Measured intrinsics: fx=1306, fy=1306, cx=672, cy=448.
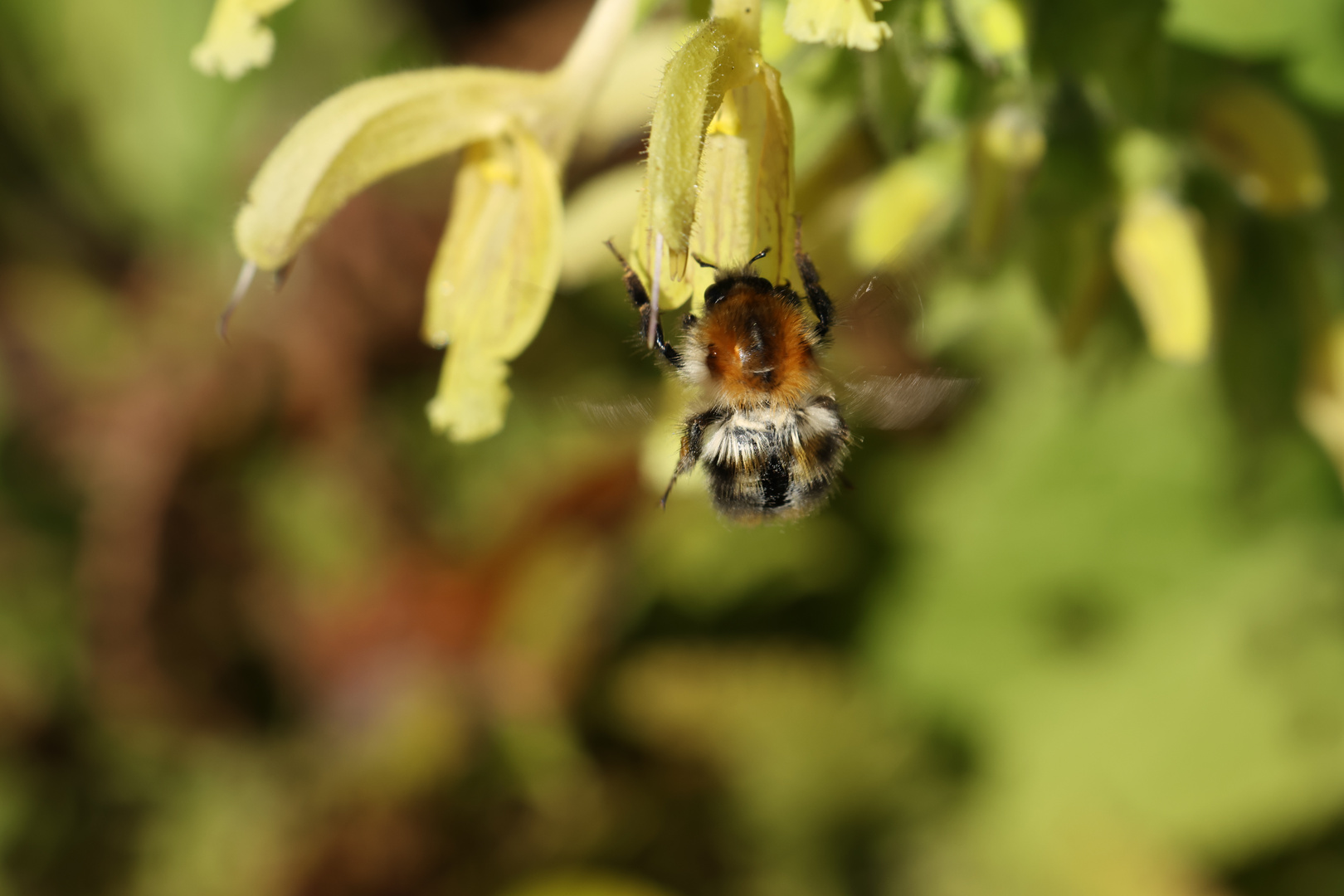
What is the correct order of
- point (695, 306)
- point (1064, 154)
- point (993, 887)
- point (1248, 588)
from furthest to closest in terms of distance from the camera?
1. point (993, 887)
2. point (1248, 588)
3. point (1064, 154)
4. point (695, 306)

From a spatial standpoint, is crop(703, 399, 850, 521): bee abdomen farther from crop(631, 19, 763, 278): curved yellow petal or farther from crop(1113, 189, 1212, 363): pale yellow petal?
crop(1113, 189, 1212, 363): pale yellow petal

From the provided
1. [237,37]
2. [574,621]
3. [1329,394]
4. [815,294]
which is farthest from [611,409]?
[574,621]

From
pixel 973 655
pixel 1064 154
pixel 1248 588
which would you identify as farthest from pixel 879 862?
pixel 1064 154

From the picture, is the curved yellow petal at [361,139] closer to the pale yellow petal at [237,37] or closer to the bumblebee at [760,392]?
the pale yellow petal at [237,37]

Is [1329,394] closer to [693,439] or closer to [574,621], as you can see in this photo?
[693,439]

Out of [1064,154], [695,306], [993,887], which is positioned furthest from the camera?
[993,887]

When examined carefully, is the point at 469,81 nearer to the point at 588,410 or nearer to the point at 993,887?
the point at 588,410

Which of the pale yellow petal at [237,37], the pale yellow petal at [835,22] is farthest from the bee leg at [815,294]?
the pale yellow petal at [237,37]
